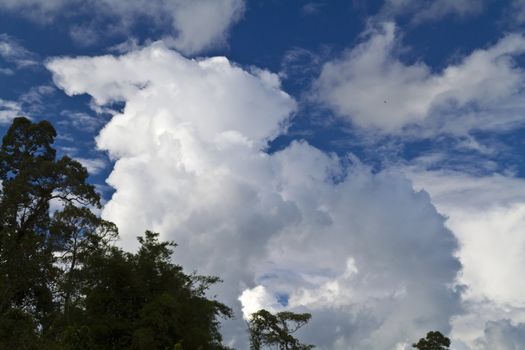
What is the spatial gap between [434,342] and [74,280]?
4702 centimetres

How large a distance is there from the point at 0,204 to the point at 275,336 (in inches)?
1335

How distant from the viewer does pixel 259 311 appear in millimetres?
60594

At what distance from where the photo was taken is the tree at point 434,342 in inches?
2628

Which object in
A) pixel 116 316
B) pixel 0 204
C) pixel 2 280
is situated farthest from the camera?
pixel 0 204

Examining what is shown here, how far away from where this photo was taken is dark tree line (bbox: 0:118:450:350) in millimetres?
28719

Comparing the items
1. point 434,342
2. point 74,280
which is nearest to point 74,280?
point 74,280

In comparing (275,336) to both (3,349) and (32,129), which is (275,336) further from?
(3,349)

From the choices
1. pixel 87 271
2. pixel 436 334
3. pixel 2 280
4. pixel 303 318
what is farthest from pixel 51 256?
pixel 436 334

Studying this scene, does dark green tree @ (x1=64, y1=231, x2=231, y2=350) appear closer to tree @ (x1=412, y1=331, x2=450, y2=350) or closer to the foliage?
the foliage

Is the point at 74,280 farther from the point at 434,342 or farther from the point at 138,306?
the point at 434,342

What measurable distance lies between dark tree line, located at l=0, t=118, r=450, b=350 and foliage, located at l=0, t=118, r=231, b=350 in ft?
0.19

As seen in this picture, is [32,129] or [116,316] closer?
[116,316]

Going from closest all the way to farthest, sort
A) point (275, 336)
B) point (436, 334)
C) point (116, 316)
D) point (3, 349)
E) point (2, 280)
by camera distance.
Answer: point (3, 349), point (116, 316), point (2, 280), point (275, 336), point (436, 334)

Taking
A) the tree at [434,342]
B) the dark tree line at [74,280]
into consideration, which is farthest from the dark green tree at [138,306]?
the tree at [434,342]
